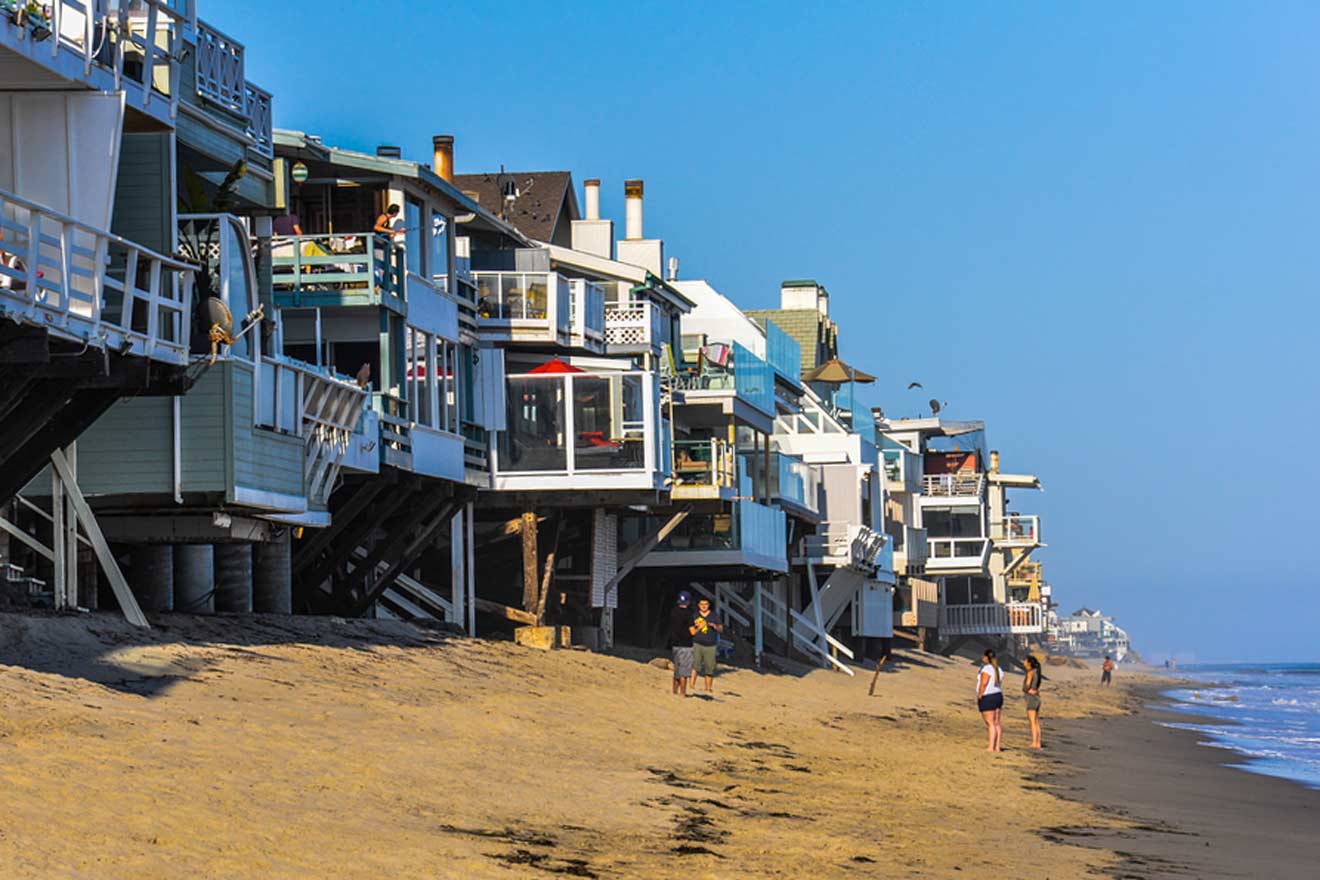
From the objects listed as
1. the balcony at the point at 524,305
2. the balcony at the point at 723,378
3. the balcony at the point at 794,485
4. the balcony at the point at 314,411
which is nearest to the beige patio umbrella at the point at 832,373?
the balcony at the point at 794,485

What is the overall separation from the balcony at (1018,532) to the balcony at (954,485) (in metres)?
12.3

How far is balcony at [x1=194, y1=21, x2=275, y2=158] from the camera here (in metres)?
23.4

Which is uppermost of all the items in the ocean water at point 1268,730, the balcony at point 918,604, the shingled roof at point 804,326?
the shingled roof at point 804,326

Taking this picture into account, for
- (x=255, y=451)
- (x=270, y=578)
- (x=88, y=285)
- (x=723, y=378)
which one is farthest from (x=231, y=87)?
(x=723, y=378)

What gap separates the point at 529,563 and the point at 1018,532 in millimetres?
64091

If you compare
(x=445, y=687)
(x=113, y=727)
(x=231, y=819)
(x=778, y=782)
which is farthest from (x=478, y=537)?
(x=231, y=819)

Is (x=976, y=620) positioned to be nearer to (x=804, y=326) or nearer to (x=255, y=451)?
(x=804, y=326)

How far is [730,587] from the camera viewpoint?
50.7 metres

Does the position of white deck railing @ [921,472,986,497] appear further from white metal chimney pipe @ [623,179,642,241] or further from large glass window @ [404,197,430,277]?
large glass window @ [404,197,430,277]

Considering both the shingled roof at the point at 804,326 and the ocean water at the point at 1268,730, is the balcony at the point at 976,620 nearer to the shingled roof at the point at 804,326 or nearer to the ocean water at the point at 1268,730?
the ocean water at the point at 1268,730

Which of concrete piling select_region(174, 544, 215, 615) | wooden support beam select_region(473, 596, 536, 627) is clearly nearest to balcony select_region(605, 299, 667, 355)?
wooden support beam select_region(473, 596, 536, 627)

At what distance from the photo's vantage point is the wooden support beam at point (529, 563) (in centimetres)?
3519

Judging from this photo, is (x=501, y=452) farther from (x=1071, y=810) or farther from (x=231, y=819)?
(x=231, y=819)

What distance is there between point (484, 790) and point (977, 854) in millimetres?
4060
